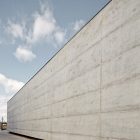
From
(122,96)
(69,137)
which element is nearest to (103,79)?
(122,96)

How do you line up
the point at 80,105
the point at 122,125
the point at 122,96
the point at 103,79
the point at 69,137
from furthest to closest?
the point at 69,137 < the point at 80,105 < the point at 103,79 < the point at 122,96 < the point at 122,125

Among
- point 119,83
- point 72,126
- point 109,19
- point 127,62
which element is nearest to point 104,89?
point 119,83

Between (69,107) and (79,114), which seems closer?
(79,114)

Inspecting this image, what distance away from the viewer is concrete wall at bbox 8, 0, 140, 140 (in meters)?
8.47

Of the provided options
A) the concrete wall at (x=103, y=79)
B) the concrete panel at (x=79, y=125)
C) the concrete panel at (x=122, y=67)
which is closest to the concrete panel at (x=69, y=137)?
the concrete wall at (x=103, y=79)

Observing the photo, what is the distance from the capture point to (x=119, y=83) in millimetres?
9141

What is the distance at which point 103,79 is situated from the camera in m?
10.4

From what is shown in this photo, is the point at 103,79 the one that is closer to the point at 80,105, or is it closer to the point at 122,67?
the point at 122,67

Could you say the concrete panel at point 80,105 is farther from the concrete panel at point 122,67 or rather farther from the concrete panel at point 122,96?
the concrete panel at point 122,67

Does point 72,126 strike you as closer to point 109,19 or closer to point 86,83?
point 86,83

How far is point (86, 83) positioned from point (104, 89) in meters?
1.94

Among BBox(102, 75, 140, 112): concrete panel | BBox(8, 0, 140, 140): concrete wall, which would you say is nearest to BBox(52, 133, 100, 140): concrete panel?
BBox(8, 0, 140, 140): concrete wall

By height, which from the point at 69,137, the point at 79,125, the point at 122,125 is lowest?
the point at 69,137

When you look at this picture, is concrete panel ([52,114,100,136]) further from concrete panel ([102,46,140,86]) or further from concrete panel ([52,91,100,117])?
concrete panel ([102,46,140,86])
